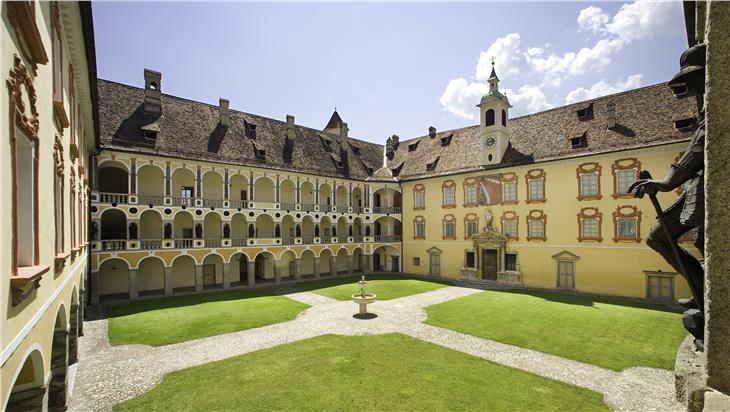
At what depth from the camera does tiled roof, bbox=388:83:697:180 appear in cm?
2491

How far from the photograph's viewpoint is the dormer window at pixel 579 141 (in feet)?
91.4

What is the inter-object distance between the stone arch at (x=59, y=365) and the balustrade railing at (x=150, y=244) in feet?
56.9

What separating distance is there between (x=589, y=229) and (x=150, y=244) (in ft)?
111

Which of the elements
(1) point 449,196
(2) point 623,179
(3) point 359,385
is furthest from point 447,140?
(3) point 359,385

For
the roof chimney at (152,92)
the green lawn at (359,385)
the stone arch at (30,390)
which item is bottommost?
the green lawn at (359,385)

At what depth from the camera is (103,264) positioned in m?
26.5

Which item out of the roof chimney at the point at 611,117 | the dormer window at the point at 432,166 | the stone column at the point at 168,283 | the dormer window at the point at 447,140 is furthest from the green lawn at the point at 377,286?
the roof chimney at the point at 611,117

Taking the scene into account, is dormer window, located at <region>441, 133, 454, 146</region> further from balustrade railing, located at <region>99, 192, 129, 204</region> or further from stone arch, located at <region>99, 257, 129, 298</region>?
stone arch, located at <region>99, 257, 129, 298</region>

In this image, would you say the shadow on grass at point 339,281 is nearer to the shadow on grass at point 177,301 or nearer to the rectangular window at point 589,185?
the shadow on grass at point 177,301

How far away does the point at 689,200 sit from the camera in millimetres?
5488

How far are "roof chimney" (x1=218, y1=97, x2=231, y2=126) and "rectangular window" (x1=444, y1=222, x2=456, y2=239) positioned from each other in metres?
23.8

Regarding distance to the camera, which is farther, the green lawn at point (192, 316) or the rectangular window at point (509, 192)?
the rectangular window at point (509, 192)

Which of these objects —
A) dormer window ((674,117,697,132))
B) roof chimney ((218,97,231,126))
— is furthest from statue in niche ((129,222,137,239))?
dormer window ((674,117,697,132))

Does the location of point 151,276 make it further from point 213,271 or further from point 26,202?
point 26,202
